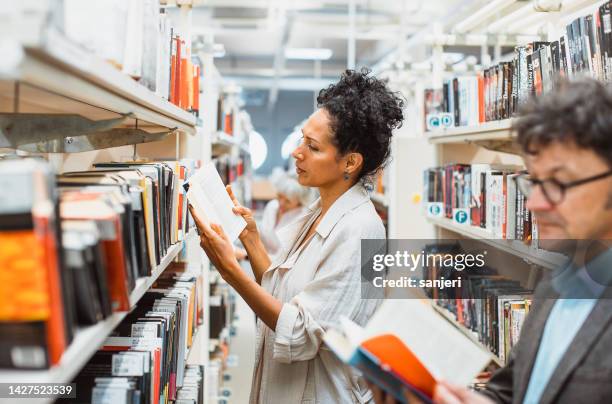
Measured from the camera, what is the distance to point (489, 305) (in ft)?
8.38

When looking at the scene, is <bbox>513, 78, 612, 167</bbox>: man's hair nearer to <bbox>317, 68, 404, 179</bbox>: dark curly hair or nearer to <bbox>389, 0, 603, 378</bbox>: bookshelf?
<bbox>389, 0, 603, 378</bbox>: bookshelf

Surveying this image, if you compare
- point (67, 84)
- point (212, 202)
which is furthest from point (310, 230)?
point (67, 84)

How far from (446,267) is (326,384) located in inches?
66.6

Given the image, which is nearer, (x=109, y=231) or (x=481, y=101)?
(x=109, y=231)

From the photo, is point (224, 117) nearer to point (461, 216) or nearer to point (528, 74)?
point (461, 216)

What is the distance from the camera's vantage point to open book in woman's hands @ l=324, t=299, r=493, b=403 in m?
1.13

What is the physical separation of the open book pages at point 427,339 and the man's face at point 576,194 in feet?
0.99

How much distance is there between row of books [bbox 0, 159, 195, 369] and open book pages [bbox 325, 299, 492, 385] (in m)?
0.44

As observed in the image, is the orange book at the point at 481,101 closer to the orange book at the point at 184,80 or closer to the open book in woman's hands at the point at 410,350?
the orange book at the point at 184,80

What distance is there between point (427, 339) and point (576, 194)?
0.40 metres

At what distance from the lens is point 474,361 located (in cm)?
119

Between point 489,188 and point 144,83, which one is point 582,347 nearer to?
point 144,83

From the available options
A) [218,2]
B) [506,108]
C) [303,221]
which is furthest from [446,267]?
[218,2]

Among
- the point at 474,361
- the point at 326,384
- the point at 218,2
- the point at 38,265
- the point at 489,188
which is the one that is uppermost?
the point at 218,2
